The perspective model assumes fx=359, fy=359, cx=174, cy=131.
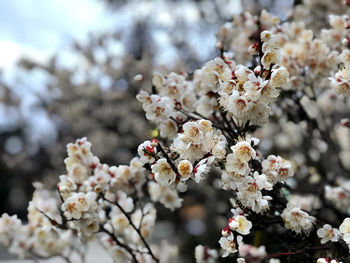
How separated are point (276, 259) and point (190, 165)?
2.47ft

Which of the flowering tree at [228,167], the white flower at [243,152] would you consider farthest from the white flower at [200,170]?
the white flower at [243,152]

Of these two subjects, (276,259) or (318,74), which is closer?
(276,259)

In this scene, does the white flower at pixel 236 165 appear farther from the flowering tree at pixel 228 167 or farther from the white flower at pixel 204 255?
the white flower at pixel 204 255

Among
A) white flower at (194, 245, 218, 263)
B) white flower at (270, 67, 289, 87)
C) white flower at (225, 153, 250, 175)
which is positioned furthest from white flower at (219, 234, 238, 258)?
white flower at (194, 245, 218, 263)

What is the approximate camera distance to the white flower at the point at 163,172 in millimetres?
1218

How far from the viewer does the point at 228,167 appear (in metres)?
1.17

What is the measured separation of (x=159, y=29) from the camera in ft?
23.6

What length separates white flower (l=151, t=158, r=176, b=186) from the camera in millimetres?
1218

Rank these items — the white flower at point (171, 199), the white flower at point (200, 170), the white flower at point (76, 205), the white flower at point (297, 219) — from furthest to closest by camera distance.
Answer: the white flower at point (171, 199)
the white flower at point (76, 205)
the white flower at point (297, 219)
the white flower at point (200, 170)

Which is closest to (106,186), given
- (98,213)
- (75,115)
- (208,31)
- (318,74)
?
(98,213)

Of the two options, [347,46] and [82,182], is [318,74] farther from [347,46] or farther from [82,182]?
[82,182]

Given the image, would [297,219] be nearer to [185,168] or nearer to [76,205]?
[185,168]

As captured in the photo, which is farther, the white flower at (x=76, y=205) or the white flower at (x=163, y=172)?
the white flower at (x=76, y=205)

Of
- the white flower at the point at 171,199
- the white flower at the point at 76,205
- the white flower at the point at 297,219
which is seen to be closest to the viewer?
the white flower at the point at 297,219
